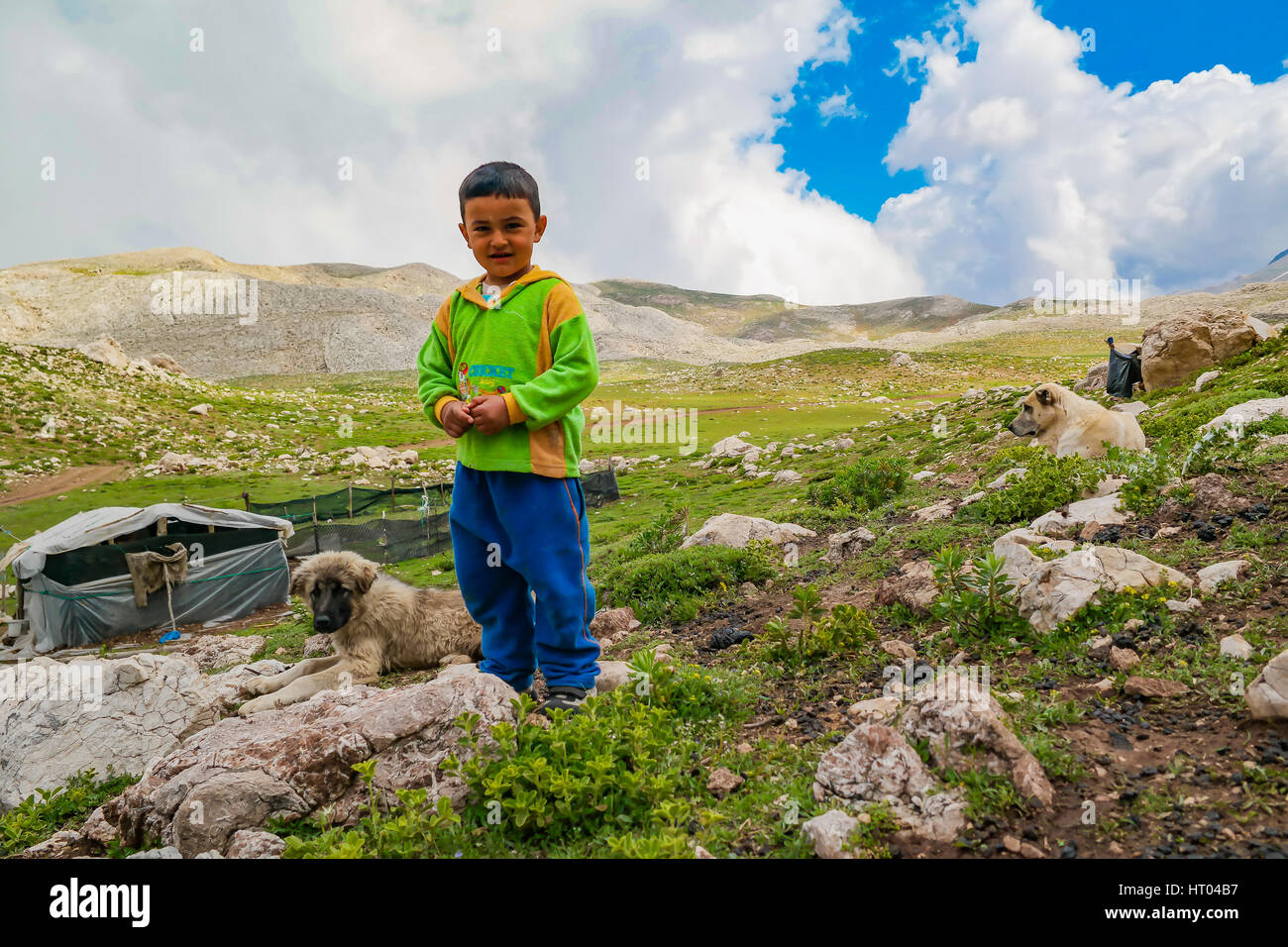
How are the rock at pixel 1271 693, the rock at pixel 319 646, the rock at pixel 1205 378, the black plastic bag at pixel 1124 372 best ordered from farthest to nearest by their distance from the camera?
the black plastic bag at pixel 1124 372
the rock at pixel 1205 378
the rock at pixel 319 646
the rock at pixel 1271 693

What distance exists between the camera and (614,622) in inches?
253

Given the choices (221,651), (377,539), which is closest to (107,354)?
(377,539)

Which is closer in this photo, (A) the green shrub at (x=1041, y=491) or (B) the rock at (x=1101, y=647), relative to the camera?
(B) the rock at (x=1101, y=647)

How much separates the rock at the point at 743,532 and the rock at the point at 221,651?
231 inches

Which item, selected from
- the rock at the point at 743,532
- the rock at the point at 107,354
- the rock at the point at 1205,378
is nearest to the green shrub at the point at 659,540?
the rock at the point at 743,532

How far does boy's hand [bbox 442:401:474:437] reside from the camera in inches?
133

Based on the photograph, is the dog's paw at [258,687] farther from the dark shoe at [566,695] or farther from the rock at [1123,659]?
the rock at [1123,659]

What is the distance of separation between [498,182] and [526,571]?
6.99 ft

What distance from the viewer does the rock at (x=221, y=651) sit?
8.10 metres

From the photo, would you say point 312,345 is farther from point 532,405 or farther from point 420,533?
point 532,405

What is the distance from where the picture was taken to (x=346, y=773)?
316 cm
